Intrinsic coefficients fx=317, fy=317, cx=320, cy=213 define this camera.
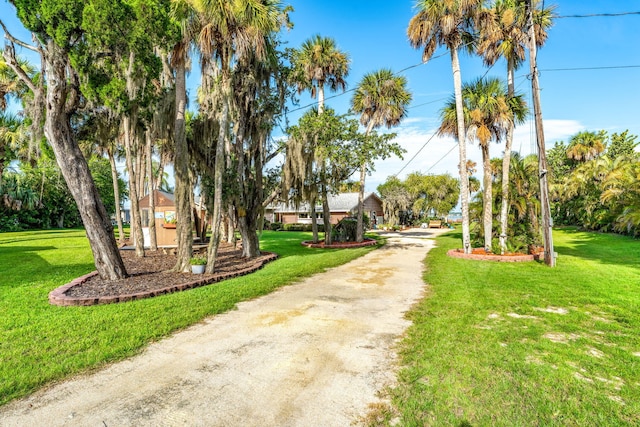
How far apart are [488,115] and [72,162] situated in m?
13.0

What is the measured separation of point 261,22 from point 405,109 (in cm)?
1241

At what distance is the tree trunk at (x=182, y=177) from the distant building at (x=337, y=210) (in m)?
26.0

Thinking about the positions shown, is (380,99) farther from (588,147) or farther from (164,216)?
(588,147)

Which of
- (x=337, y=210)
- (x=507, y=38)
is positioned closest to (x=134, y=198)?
(x=507, y=38)

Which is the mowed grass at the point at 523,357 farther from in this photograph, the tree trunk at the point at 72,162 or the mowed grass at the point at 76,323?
the tree trunk at the point at 72,162

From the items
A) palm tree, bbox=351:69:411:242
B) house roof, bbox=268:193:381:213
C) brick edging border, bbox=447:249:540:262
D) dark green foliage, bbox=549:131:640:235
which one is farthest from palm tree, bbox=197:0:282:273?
house roof, bbox=268:193:381:213

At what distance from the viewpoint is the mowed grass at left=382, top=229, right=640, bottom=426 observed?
8.45 ft

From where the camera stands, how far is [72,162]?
23.8 feet

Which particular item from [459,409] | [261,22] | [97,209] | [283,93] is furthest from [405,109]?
[459,409]

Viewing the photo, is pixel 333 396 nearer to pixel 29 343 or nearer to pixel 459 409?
pixel 459 409

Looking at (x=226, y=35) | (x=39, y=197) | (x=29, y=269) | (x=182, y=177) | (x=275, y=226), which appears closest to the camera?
(x=226, y=35)

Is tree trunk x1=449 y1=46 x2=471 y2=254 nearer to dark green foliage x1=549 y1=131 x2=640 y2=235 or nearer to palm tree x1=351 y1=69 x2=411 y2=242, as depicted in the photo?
palm tree x1=351 y1=69 x2=411 y2=242

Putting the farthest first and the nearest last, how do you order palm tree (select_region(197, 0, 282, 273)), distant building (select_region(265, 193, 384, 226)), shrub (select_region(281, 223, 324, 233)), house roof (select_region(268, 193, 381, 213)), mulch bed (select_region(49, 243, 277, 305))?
distant building (select_region(265, 193, 384, 226)) → house roof (select_region(268, 193, 381, 213)) → shrub (select_region(281, 223, 324, 233)) → palm tree (select_region(197, 0, 282, 273)) → mulch bed (select_region(49, 243, 277, 305))

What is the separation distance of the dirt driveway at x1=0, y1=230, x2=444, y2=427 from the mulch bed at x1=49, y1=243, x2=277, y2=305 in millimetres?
2335
